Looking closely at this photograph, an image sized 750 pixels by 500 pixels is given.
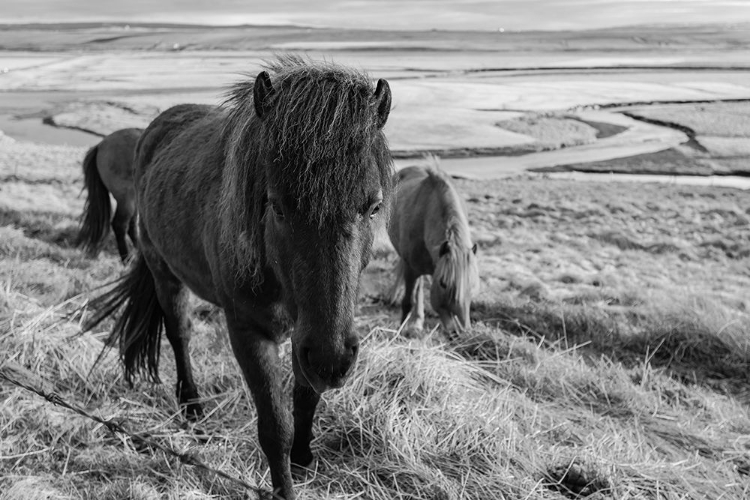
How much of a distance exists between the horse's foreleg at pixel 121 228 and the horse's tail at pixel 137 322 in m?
3.38

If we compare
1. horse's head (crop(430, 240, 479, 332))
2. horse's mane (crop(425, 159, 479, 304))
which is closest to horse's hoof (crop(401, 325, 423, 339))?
horse's head (crop(430, 240, 479, 332))

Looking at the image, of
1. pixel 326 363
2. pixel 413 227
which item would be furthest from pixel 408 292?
pixel 326 363

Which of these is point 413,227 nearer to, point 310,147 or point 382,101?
point 382,101

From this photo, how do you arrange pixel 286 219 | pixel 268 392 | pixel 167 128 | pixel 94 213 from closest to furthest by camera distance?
pixel 286 219 < pixel 268 392 < pixel 167 128 < pixel 94 213

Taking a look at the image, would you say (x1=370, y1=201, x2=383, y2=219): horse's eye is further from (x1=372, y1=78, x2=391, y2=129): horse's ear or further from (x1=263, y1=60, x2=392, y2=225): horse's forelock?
(x1=372, y1=78, x2=391, y2=129): horse's ear

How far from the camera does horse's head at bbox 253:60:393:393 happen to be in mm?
2076

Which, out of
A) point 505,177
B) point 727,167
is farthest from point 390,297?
point 727,167

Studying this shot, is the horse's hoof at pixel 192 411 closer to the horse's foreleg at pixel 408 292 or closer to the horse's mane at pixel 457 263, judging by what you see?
the horse's mane at pixel 457 263

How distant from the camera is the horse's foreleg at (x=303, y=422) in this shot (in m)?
3.07

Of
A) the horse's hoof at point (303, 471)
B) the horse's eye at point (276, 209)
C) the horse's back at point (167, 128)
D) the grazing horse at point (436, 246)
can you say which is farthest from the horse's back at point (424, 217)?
the horse's eye at point (276, 209)

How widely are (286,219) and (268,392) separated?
36.3 inches

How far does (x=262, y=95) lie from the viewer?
223 centimetres

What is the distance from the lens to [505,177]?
16297 millimetres

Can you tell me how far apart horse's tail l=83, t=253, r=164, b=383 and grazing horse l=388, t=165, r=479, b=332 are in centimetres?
190
